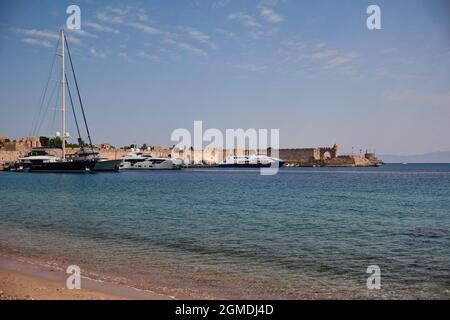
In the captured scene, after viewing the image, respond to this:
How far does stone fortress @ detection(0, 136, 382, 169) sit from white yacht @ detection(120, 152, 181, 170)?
50.0 feet

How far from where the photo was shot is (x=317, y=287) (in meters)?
8.51

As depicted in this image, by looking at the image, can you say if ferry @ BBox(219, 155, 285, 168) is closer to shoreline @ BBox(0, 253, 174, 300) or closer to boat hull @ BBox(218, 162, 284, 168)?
boat hull @ BBox(218, 162, 284, 168)

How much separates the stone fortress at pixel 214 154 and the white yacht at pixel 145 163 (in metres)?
15.2

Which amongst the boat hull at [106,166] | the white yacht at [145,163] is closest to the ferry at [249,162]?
the white yacht at [145,163]

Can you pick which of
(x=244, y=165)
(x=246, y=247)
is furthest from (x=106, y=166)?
(x=246, y=247)

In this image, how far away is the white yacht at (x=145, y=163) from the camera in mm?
94562

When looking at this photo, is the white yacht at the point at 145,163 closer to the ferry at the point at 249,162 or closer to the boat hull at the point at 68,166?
the boat hull at the point at 68,166

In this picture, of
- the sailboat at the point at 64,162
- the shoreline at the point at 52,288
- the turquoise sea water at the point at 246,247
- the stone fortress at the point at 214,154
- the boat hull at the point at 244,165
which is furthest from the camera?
the boat hull at the point at 244,165

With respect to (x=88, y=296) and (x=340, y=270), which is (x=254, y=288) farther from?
(x=88, y=296)

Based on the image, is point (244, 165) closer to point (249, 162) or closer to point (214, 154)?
point (249, 162)

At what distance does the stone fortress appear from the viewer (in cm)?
10763

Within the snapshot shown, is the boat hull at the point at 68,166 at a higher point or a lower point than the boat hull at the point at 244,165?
higher

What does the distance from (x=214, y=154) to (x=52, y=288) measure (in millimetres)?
136794

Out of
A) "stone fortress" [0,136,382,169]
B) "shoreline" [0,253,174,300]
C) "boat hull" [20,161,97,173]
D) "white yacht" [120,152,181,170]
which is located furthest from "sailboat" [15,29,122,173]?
"shoreline" [0,253,174,300]
